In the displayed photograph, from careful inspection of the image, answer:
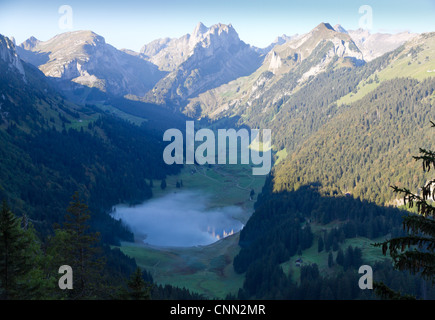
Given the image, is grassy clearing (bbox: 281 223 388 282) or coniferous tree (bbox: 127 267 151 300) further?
grassy clearing (bbox: 281 223 388 282)

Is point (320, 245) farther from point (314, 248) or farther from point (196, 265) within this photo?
point (196, 265)

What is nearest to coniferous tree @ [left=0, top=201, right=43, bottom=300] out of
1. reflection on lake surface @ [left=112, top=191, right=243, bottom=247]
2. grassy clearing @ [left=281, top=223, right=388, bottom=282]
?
grassy clearing @ [left=281, top=223, right=388, bottom=282]

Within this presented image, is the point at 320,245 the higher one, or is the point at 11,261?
the point at 11,261

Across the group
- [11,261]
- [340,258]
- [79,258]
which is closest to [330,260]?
[340,258]

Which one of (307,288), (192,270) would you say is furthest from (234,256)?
(307,288)

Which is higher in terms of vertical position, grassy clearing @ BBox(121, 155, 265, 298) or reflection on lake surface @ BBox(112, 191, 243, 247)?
reflection on lake surface @ BBox(112, 191, 243, 247)

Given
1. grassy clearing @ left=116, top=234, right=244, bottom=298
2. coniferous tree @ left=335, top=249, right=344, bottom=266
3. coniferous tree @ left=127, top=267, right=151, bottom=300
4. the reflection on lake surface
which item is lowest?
grassy clearing @ left=116, top=234, right=244, bottom=298

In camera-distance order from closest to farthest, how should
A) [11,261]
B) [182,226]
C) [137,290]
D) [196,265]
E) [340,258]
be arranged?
[11,261], [137,290], [340,258], [196,265], [182,226]

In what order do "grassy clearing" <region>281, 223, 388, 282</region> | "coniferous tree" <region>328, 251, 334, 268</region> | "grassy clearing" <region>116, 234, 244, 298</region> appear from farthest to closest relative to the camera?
"grassy clearing" <region>116, 234, 244, 298</region>
"coniferous tree" <region>328, 251, 334, 268</region>
"grassy clearing" <region>281, 223, 388, 282</region>

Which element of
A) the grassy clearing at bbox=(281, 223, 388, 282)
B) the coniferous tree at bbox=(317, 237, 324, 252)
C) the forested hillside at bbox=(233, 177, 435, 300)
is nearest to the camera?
the forested hillside at bbox=(233, 177, 435, 300)

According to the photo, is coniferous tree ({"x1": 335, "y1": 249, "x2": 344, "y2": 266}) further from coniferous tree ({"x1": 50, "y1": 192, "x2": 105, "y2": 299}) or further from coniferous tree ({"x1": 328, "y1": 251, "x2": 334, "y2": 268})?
coniferous tree ({"x1": 50, "y1": 192, "x2": 105, "y2": 299})

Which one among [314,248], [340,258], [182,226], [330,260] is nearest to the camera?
[340,258]

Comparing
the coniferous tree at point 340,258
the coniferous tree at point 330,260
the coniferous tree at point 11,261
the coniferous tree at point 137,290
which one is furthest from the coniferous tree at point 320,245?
the coniferous tree at point 11,261
